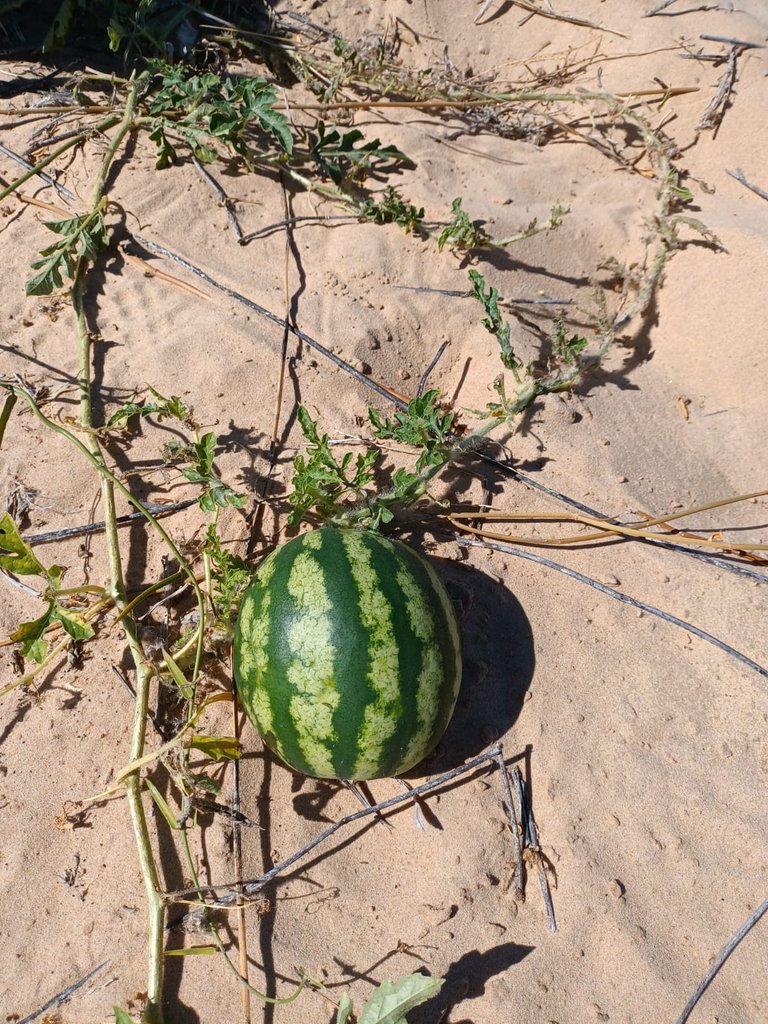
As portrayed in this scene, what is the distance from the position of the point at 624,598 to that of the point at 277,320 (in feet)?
5.87

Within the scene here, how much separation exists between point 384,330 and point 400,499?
0.88 metres

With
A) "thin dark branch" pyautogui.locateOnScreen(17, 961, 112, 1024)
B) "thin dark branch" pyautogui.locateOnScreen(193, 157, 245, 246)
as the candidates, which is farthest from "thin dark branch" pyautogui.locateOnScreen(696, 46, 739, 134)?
"thin dark branch" pyautogui.locateOnScreen(17, 961, 112, 1024)

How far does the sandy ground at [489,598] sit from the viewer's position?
2.21 metres

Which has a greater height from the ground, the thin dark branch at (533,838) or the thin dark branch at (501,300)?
the thin dark branch at (501,300)

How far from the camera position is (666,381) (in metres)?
3.20

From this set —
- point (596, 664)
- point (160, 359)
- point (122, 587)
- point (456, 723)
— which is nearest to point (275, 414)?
point (160, 359)

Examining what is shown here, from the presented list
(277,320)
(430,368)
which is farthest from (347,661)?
(277,320)

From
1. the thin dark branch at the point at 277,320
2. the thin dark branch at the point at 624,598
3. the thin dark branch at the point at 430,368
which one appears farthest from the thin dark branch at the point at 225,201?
the thin dark branch at the point at 624,598

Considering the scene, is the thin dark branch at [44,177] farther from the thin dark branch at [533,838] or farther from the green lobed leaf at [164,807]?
the thin dark branch at [533,838]

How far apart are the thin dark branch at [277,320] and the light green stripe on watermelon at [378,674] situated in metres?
1.09

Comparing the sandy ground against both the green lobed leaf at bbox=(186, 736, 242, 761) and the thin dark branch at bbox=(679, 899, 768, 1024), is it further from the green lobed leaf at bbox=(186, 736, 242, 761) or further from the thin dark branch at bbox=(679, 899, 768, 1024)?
the green lobed leaf at bbox=(186, 736, 242, 761)

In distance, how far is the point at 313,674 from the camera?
6.73 feet

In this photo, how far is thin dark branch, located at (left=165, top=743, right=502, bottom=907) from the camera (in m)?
2.21

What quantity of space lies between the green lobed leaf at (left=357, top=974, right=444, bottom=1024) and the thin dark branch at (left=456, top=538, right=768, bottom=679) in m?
1.42
